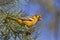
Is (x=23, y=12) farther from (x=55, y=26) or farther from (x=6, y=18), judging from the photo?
(x=55, y=26)

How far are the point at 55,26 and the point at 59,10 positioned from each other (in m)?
0.18

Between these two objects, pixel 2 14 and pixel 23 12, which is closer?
pixel 2 14

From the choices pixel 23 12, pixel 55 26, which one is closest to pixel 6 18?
pixel 23 12

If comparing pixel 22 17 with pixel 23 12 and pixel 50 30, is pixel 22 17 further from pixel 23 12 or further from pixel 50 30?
pixel 50 30

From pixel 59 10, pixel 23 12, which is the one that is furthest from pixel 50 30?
pixel 23 12

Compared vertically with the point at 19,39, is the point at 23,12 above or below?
above

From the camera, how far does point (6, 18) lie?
3.73 feet

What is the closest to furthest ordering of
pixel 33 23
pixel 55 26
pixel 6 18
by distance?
pixel 6 18 < pixel 33 23 < pixel 55 26

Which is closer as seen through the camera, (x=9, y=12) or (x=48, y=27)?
(x=9, y=12)

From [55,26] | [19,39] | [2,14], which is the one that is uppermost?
[55,26]

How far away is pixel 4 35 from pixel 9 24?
6cm

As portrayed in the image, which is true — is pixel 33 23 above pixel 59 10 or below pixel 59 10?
below

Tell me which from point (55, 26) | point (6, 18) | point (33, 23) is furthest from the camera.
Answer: point (55, 26)

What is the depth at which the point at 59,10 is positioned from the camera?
2572 millimetres
